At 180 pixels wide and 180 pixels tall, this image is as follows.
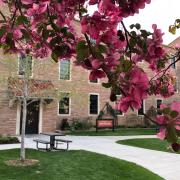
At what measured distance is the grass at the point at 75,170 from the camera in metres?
8.94

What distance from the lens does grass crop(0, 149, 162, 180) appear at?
29.3ft

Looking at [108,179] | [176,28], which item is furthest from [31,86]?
[176,28]

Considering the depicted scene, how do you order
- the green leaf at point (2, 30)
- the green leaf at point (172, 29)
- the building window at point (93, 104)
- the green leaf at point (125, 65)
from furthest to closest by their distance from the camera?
the building window at point (93, 104)
the green leaf at point (172, 29)
the green leaf at point (2, 30)
the green leaf at point (125, 65)

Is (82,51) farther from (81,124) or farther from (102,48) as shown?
(81,124)

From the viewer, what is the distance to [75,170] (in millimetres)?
9672

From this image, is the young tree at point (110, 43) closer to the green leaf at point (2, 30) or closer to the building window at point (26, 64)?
the green leaf at point (2, 30)

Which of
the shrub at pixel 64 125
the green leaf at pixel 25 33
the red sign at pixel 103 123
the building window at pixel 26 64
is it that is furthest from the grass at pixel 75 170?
the red sign at pixel 103 123

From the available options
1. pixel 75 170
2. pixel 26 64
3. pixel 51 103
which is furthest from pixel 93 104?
pixel 75 170

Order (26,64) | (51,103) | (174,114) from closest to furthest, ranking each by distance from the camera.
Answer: (174,114) < (26,64) < (51,103)

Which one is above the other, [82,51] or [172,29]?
[172,29]

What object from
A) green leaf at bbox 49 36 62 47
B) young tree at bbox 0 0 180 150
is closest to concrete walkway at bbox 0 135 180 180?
young tree at bbox 0 0 180 150

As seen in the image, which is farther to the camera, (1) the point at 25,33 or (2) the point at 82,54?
(1) the point at 25,33

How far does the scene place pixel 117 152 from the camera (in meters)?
14.7

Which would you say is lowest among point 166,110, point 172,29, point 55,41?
point 166,110
